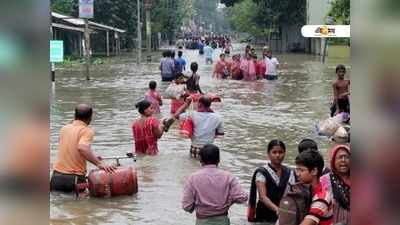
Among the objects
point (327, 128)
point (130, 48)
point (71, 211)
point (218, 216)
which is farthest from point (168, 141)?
point (130, 48)

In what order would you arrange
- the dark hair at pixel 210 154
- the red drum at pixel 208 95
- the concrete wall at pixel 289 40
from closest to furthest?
the dark hair at pixel 210 154
the red drum at pixel 208 95
the concrete wall at pixel 289 40

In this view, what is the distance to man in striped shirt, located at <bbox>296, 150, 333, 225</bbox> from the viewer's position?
163 inches

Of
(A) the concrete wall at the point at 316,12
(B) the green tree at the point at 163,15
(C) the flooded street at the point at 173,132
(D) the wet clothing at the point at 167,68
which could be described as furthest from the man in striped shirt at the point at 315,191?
(B) the green tree at the point at 163,15

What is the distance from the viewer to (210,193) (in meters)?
5.45

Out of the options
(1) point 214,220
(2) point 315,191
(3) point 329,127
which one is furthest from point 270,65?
(2) point 315,191

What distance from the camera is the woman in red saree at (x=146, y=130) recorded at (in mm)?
9727

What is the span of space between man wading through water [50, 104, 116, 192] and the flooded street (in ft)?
0.76

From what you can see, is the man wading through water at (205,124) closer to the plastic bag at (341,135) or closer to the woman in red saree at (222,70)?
the plastic bag at (341,135)

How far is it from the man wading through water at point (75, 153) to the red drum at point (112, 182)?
0.08m

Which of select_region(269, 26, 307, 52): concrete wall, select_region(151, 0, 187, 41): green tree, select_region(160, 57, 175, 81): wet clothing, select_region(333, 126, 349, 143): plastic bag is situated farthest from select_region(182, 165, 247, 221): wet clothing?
select_region(151, 0, 187, 41): green tree

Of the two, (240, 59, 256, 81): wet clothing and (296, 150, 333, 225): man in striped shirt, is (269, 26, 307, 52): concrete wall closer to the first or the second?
(240, 59, 256, 81): wet clothing

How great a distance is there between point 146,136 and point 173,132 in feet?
10.6

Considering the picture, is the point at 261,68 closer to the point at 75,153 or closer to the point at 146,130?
the point at 146,130
